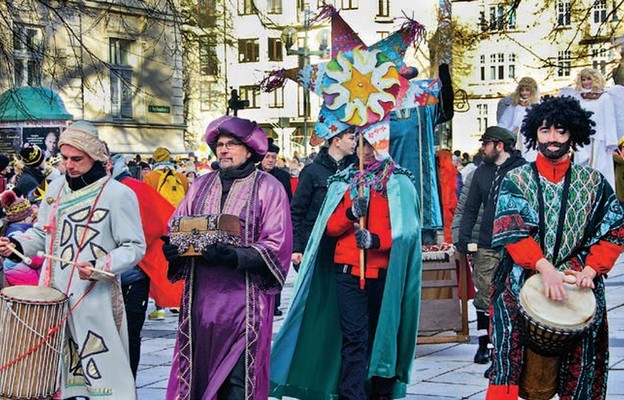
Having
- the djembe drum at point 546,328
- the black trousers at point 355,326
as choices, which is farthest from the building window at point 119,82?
the djembe drum at point 546,328

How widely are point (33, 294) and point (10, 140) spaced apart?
18530 millimetres

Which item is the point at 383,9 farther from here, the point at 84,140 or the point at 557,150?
the point at 557,150

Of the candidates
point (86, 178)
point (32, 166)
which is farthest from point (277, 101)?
point (86, 178)

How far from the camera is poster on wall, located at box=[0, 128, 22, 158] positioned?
79.1 ft

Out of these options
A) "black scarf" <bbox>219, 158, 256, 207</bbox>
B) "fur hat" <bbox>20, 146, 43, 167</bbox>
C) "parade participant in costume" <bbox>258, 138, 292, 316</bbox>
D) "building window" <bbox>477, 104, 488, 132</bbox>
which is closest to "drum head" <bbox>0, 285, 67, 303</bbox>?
"black scarf" <bbox>219, 158, 256, 207</bbox>

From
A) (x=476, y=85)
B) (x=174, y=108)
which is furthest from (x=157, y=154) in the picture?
(x=476, y=85)

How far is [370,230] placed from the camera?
7812mm

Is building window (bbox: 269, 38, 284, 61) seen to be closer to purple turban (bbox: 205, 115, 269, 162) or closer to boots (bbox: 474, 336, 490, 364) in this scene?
boots (bbox: 474, 336, 490, 364)

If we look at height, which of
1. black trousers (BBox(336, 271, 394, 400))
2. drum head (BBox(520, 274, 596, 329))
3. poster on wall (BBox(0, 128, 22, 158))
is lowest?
black trousers (BBox(336, 271, 394, 400))

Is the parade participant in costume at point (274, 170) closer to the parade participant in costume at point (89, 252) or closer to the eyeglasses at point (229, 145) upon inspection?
the parade participant in costume at point (89, 252)

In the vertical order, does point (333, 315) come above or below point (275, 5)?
below

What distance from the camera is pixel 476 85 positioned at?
70.4 m

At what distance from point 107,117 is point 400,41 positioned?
29906mm

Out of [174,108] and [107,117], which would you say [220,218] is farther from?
[174,108]
